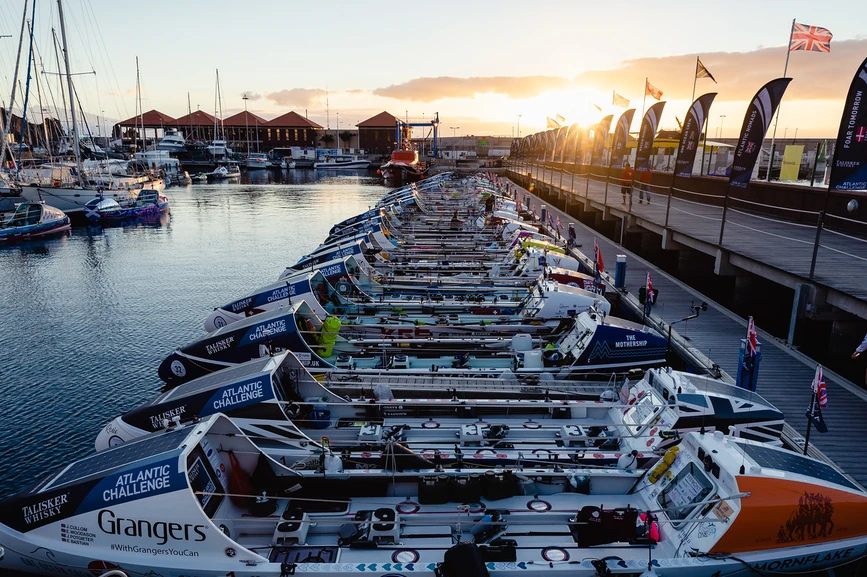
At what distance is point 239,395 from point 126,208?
58024mm

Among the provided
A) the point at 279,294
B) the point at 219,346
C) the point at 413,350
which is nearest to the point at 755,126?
the point at 413,350

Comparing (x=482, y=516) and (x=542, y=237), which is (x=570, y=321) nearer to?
(x=482, y=516)

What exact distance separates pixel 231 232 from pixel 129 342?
3096cm

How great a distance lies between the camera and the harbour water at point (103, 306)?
55.5 feet

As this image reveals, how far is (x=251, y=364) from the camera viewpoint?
13461mm

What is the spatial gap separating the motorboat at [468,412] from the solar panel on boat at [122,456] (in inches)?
73.2

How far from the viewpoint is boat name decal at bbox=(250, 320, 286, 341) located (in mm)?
16672

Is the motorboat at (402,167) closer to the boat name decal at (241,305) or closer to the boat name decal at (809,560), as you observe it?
the boat name decal at (241,305)

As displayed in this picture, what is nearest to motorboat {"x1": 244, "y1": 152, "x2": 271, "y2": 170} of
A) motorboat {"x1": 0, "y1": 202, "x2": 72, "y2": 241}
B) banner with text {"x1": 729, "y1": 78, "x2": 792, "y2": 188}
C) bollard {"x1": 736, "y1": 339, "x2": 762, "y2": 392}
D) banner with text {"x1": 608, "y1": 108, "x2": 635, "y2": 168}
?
motorboat {"x1": 0, "y1": 202, "x2": 72, "y2": 241}

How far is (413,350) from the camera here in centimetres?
1822

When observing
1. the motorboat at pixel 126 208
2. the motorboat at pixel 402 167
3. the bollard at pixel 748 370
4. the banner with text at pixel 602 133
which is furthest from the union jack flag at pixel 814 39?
the motorboat at pixel 402 167

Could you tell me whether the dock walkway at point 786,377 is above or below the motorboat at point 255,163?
below

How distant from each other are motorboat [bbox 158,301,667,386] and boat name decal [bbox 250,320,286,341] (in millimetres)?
31

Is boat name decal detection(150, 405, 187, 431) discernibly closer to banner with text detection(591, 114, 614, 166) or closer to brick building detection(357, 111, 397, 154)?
banner with text detection(591, 114, 614, 166)
